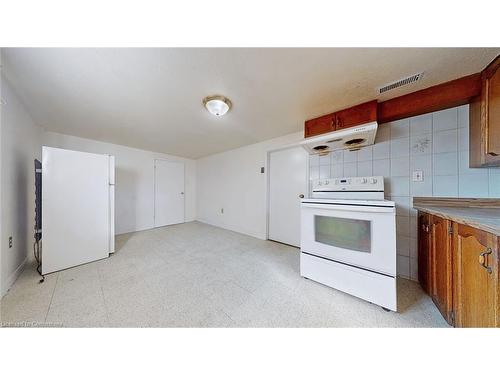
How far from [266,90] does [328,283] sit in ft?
6.20

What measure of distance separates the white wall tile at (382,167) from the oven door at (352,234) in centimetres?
77

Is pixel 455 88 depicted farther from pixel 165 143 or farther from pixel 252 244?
pixel 165 143

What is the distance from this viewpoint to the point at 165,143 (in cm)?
302

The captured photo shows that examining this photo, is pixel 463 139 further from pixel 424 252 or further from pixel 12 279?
pixel 12 279

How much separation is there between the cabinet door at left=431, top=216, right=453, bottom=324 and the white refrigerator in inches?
134

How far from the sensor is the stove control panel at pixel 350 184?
65.8 inches

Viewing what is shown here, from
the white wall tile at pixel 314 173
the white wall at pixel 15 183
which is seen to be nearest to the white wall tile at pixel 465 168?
the white wall tile at pixel 314 173

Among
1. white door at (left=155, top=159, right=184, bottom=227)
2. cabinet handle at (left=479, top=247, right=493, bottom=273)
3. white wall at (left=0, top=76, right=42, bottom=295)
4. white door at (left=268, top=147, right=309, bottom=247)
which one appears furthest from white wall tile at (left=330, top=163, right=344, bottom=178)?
white door at (left=155, top=159, right=184, bottom=227)

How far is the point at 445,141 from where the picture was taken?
57.9 inches

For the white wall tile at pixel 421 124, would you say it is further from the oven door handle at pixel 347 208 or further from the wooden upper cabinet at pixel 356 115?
the oven door handle at pixel 347 208

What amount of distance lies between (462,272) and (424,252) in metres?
0.60

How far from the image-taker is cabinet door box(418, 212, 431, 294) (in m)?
1.31
